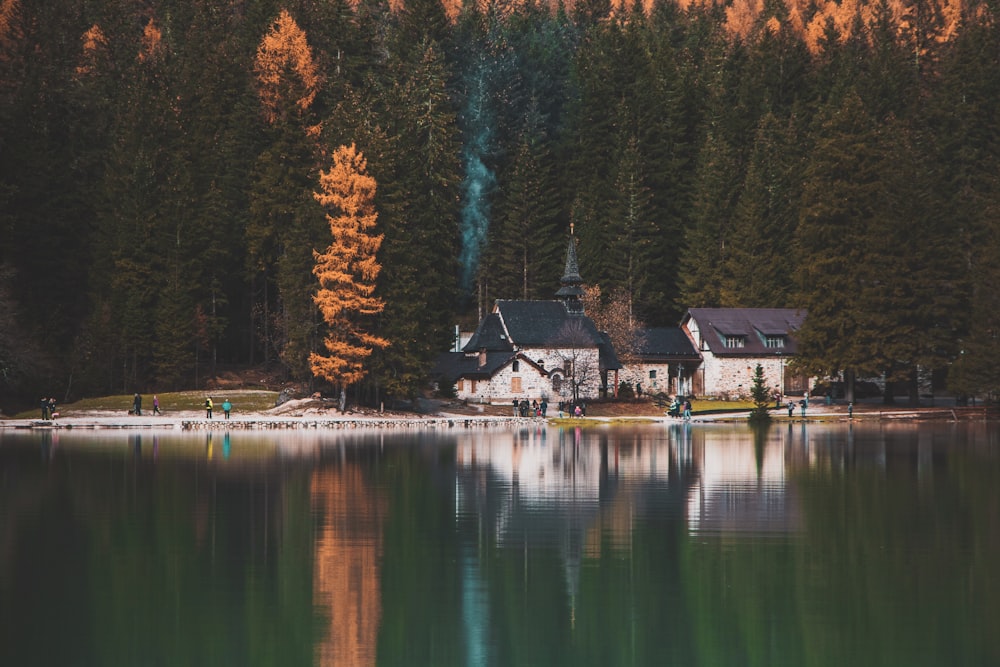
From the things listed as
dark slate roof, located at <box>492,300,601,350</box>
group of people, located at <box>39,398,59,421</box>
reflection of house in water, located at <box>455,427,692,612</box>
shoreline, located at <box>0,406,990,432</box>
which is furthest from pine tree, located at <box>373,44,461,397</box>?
group of people, located at <box>39,398,59,421</box>

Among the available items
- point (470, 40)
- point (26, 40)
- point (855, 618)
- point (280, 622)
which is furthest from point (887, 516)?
point (470, 40)

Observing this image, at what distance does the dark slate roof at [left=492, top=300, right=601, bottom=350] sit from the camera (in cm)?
8694

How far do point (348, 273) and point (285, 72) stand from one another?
2772cm

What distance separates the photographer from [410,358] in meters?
73.5

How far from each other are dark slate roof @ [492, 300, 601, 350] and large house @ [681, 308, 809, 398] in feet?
33.3

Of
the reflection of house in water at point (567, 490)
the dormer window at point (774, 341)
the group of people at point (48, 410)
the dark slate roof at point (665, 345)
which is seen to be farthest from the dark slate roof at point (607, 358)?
the group of people at point (48, 410)

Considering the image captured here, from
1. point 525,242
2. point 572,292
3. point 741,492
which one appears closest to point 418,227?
point 572,292

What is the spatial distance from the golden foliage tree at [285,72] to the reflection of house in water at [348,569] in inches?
2329

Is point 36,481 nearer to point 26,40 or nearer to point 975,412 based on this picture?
point 975,412

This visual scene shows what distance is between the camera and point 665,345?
316ft

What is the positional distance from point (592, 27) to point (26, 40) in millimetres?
64317

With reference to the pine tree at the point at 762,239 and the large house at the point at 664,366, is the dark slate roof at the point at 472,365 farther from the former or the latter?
the pine tree at the point at 762,239

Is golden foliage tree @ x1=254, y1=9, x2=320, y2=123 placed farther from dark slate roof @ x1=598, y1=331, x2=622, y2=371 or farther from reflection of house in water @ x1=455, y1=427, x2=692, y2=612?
reflection of house in water @ x1=455, y1=427, x2=692, y2=612

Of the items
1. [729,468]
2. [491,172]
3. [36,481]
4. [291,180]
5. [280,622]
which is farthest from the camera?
[491,172]
